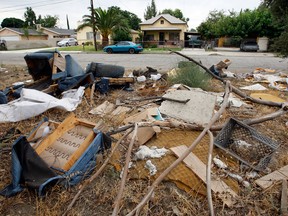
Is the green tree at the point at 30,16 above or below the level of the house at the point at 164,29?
above

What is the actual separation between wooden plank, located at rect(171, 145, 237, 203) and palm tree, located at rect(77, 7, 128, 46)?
20.9m

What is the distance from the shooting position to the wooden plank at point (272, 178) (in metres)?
2.08

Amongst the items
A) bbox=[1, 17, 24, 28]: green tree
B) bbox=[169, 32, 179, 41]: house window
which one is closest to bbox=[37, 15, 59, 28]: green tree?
bbox=[1, 17, 24, 28]: green tree

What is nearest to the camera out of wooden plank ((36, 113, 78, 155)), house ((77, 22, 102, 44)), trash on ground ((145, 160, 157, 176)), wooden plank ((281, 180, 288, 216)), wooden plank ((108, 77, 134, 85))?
wooden plank ((281, 180, 288, 216))

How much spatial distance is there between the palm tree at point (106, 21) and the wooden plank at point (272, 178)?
21.4 m

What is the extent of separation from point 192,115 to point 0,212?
272cm

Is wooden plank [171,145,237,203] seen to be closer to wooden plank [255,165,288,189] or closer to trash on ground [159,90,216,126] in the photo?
wooden plank [255,165,288,189]

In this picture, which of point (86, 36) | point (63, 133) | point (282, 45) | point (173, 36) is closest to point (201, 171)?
point (63, 133)

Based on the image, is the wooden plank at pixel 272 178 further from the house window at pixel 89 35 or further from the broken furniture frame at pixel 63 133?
the house window at pixel 89 35

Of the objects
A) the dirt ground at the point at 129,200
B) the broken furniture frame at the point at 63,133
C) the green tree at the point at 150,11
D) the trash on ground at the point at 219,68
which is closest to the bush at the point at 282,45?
the trash on ground at the point at 219,68

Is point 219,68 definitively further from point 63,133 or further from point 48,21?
point 48,21

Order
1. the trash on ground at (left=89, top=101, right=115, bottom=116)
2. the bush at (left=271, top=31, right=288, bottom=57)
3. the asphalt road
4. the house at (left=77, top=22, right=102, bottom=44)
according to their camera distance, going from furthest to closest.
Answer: the house at (left=77, top=22, right=102, bottom=44)
the asphalt road
the bush at (left=271, top=31, right=288, bottom=57)
the trash on ground at (left=89, top=101, right=115, bottom=116)

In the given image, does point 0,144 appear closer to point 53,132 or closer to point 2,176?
point 2,176

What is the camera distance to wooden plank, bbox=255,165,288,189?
6.83 feet
